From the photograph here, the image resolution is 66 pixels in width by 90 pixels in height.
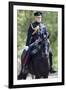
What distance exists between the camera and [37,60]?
227 centimetres

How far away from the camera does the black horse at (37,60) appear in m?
2.23

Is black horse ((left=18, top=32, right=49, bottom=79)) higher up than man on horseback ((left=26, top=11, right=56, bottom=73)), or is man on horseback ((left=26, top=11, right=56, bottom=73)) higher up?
man on horseback ((left=26, top=11, right=56, bottom=73))

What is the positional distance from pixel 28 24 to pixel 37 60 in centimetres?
33

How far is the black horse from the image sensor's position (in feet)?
7.32

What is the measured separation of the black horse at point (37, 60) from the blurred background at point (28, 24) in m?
0.07

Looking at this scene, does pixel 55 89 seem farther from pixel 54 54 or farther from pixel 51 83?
pixel 54 54

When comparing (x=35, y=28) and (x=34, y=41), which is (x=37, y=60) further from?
(x=35, y=28)

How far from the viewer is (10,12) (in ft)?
7.11

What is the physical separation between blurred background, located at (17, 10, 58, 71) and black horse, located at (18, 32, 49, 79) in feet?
0.23

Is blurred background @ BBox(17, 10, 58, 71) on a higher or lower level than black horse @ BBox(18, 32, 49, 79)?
higher

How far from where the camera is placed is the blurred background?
221 cm

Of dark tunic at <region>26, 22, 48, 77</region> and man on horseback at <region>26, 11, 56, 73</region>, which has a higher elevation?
man on horseback at <region>26, 11, 56, 73</region>

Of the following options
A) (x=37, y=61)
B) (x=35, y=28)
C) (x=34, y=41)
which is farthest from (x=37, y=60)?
(x=35, y=28)

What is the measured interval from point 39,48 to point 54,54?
16 centimetres
